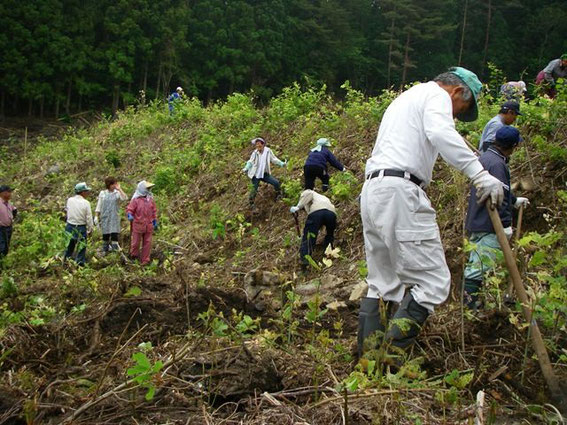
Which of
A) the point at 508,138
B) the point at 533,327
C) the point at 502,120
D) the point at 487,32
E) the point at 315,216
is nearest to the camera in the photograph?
the point at 533,327

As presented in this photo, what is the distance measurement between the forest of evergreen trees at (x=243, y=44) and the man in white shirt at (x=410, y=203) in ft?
74.5

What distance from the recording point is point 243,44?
37.4 meters

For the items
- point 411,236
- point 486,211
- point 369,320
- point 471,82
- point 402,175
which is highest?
point 471,82

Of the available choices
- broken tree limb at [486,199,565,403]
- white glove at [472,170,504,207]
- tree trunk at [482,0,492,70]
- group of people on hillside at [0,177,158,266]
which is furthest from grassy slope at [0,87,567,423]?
tree trunk at [482,0,492,70]

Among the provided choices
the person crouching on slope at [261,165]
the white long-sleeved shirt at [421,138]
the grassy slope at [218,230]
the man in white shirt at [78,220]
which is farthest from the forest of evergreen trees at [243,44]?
the white long-sleeved shirt at [421,138]

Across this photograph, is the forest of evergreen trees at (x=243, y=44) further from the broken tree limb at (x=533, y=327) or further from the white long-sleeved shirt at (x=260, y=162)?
the broken tree limb at (x=533, y=327)

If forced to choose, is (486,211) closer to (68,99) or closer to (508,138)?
(508,138)

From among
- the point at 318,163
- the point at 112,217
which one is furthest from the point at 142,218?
the point at 318,163

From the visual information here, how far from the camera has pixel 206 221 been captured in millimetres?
11711

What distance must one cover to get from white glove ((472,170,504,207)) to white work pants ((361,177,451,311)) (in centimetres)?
31

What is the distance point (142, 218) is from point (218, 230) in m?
1.33

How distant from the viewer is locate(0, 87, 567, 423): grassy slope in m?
3.52

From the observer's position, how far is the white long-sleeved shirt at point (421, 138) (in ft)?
10.7

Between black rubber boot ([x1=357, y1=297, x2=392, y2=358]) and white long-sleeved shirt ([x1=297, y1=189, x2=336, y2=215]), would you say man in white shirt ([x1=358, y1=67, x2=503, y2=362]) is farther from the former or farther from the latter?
white long-sleeved shirt ([x1=297, y1=189, x2=336, y2=215])
